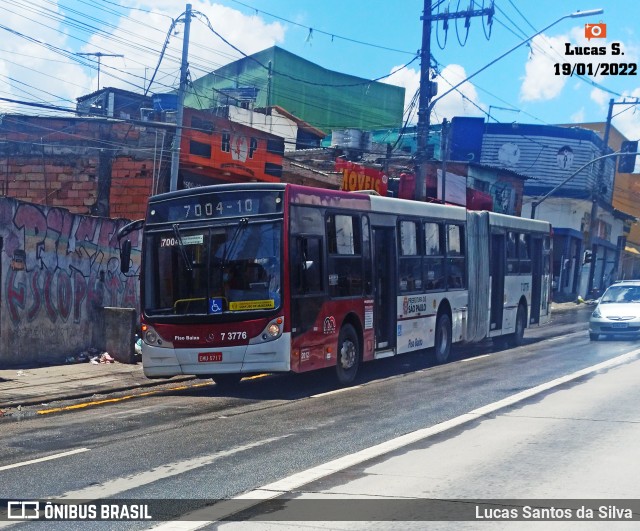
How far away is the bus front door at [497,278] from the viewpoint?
69.8 feet

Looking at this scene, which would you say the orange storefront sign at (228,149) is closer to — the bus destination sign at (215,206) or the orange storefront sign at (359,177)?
the orange storefront sign at (359,177)

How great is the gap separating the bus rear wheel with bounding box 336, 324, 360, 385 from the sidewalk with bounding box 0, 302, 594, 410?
321 cm

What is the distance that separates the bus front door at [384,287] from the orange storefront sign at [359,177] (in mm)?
17761

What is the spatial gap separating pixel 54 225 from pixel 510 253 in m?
10.7

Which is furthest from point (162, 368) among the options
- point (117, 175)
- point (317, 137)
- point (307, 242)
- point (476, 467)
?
point (317, 137)

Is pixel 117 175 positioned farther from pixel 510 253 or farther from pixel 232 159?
pixel 510 253

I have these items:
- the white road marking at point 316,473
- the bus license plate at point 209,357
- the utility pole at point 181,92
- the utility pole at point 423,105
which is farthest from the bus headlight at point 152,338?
the utility pole at point 423,105

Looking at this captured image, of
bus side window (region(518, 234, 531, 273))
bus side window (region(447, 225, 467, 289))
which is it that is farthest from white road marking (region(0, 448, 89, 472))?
bus side window (region(518, 234, 531, 273))

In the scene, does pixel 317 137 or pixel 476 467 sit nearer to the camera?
pixel 476 467

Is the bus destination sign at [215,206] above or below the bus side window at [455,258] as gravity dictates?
above

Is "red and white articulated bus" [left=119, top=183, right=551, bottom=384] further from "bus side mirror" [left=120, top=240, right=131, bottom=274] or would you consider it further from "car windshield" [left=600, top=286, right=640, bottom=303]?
"car windshield" [left=600, top=286, right=640, bottom=303]

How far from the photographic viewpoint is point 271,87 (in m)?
54.6

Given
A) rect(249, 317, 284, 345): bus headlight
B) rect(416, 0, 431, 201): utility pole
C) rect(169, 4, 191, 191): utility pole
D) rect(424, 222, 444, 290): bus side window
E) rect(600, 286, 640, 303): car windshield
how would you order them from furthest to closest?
rect(600, 286, 640, 303): car windshield
rect(416, 0, 431, 201): utility pole
rect(169, 4, 191, 191): utility pole
rect(424, 222, 444, 290): bus side window
rect(249, 317, 284, 345): bus headlight

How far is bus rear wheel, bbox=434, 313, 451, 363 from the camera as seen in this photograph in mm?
18312
